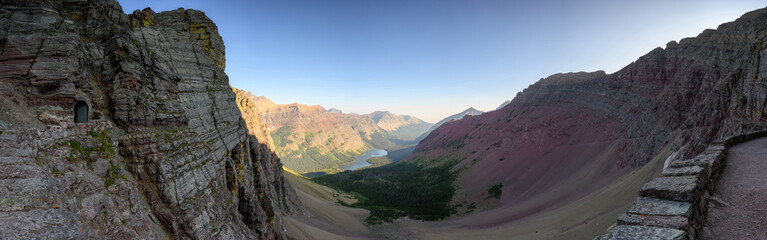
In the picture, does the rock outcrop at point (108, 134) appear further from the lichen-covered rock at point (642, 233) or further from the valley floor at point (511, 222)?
the valley floor at point (511, 222)

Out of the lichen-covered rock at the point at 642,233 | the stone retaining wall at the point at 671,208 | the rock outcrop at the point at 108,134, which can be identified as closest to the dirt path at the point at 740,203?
the stone retaining wall at the point at 671,208

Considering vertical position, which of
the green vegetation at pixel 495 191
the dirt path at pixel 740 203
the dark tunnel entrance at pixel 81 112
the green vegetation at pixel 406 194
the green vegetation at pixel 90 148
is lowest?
the green vegetation at pixel 406 194

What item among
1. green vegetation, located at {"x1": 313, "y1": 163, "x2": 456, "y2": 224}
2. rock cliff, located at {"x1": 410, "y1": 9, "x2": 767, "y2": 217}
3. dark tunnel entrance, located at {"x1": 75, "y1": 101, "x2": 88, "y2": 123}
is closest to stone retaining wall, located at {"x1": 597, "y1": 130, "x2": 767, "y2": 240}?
dark tunnel entrance, located at {"x1": 75, "y1": 101, "x2": 88, "y2": 123}

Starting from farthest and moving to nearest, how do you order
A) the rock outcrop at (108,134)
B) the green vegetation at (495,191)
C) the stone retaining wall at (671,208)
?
the green vegetation at (495,191) → the rock outcrop at (108,134) → the stone retaining wall at (671,208)

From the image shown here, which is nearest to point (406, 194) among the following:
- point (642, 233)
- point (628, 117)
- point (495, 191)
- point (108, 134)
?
point (495, 191)

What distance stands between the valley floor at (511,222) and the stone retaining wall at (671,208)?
1107cm

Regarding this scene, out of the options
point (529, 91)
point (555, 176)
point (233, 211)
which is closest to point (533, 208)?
point (555, 176)

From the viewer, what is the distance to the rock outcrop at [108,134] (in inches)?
220

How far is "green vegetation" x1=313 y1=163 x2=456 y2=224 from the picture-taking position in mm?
45312

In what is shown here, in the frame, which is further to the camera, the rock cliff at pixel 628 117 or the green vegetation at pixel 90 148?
the rock cliff at pixel 628 117

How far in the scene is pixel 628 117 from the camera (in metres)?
44.1

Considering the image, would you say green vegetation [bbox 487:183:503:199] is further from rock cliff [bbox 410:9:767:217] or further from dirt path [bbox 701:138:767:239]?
dirt path [bbox 701:138:767:239]

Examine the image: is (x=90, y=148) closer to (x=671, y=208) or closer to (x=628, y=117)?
(x=671, y=208)

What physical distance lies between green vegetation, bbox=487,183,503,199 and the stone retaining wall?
44.2m
